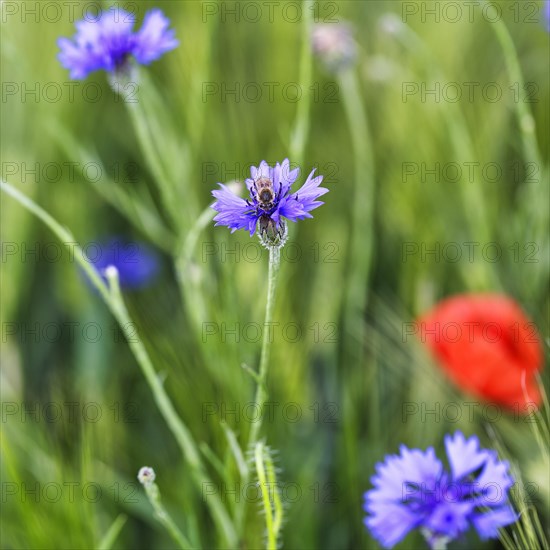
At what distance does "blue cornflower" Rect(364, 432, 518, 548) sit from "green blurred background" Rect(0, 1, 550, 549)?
0.09 ft

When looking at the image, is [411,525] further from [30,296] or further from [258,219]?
[30,296]

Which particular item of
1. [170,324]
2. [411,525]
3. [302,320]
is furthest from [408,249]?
[411,525]

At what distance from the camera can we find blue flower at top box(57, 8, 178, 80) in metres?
0.47

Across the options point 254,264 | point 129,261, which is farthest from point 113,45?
point 129,261

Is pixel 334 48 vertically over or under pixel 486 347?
over

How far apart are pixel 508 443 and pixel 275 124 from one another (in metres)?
0.38

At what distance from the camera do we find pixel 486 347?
0.53m

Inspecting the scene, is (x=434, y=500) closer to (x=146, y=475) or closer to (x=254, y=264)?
(x=146, y=475)

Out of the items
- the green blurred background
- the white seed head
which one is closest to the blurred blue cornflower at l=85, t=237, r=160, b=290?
the green blurred background

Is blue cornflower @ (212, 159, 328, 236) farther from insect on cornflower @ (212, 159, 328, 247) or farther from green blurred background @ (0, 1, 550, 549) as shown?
green blurred background @ (0, 1, 550, 549)

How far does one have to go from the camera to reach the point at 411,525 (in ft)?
1.25

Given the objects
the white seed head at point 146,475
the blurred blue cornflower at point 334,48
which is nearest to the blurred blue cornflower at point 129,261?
the blurred blue cornflower at point 334,48

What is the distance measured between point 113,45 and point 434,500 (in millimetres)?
319

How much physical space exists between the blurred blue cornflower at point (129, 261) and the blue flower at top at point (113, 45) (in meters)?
0.29
